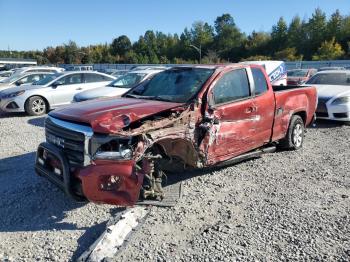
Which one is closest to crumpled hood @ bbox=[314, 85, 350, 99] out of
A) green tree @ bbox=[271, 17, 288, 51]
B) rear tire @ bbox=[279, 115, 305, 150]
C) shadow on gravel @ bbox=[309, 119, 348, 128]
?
shadow on gravel @ bbox=[309, 119, 348, 128]

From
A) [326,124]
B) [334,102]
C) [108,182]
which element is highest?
[334,102]

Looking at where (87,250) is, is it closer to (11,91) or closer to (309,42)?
(11,91)

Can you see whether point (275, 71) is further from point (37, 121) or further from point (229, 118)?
point (229, 118)

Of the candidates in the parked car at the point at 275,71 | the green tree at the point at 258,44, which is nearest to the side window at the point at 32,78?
the parked car at the point at 275,71

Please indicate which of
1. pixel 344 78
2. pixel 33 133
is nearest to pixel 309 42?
pixel 344 78

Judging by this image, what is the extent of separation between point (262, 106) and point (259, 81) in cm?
48

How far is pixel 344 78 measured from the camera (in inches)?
451

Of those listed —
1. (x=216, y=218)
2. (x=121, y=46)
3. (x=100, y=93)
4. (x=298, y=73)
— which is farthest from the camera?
(x=121, y=46)

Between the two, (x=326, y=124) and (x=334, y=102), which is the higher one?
(x=334, y=102)

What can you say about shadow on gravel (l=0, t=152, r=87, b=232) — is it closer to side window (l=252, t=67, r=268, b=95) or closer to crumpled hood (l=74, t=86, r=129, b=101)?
side window (l=252, t=67, r=268, b=95)

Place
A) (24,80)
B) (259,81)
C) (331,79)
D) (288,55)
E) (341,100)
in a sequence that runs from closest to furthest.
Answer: (259,81), (341,100), (331,79), (24,80), (288,55)

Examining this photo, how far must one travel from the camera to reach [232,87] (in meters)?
5.66

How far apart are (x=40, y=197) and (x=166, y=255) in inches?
89.5

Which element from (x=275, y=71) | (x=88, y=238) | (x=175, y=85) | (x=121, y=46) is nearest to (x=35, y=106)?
(x=175, y=85)
